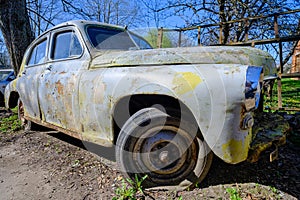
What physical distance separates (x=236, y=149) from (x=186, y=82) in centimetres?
66

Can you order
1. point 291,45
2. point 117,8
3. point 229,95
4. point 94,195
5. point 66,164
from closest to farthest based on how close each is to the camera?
point 229,95
point 94,195
point 66,164
point 291,45
point 117,8

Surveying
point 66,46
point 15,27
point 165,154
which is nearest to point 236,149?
point 165,154

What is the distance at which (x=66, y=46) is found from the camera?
10.2 feet

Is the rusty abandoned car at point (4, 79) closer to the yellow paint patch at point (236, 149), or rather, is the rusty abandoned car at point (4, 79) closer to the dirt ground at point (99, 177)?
the dirt ground at point (99, 177)

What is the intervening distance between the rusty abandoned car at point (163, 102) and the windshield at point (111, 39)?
0.08 ft

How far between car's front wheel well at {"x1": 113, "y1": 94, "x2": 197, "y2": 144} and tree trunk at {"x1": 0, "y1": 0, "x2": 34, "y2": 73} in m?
5.13

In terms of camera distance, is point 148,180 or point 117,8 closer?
point 148,180

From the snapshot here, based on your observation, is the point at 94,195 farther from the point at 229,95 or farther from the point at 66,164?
the point at 229,95

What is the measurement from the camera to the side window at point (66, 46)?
288 centimetres

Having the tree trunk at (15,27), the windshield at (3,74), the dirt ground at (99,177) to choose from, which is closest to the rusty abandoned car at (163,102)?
the dirt ground at (99,177)

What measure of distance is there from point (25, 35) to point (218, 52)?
5799mm

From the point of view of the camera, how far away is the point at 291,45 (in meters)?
9.34

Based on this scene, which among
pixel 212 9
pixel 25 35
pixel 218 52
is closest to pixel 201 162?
pixel 218 52

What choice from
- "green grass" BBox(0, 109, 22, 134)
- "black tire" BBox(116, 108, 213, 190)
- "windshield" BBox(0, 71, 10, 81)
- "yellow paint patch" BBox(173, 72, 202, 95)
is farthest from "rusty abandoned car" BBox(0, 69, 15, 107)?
"yellow paint patch" BBox(173, 72, 202, 95)
